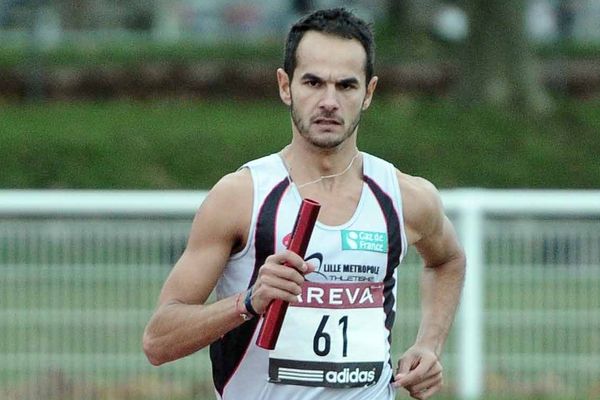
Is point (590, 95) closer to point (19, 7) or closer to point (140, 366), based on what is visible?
point (19, 7)

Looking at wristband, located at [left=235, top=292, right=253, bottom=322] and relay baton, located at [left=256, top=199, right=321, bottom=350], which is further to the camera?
wristband, located at [left=235, top=292, right=253, bottom=322]

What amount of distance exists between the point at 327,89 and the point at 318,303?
23.7 inches

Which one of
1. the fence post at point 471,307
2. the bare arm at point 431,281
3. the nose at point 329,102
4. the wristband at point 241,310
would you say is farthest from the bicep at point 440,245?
the fence post at point 471,307

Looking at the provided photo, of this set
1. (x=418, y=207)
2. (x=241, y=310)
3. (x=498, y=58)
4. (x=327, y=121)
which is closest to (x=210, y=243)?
(x=241, y=310)

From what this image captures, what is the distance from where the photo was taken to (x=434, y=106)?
19.0 metres

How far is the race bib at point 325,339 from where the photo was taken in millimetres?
4953

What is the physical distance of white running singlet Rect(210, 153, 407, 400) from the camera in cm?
491

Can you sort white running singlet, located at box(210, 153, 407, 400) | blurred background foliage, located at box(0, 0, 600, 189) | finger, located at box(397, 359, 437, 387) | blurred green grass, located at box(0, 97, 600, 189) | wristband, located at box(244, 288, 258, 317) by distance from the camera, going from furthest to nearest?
blurred background foliage, located at box(0, 0, 600, 189), blurred green grass, located at box(0, 97, 600, 189), finger, located at box(397, 359, 437, 387), white running singlet, located at box(210, 153, 407, 400), wristband, located at box(244, 288, 258, 317)

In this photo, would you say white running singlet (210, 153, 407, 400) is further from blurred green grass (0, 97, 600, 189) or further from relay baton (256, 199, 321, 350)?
blurred green grass (0, 97, 600, 189)

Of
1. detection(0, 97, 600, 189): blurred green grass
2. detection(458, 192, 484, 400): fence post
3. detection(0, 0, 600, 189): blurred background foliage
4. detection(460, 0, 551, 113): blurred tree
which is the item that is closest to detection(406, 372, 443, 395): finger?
detection(0, 0, 600, 189): blurred background foliage

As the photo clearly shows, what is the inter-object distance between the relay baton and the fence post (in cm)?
508

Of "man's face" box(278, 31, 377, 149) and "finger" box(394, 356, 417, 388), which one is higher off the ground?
"man's face" box(278, 31, 377, 149)

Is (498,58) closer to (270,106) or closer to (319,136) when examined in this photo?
(270,106)

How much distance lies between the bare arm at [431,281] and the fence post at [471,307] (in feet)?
12.8
